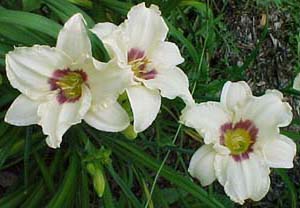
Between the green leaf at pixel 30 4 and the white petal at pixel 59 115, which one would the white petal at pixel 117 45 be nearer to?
the white petal at pixel 59 115

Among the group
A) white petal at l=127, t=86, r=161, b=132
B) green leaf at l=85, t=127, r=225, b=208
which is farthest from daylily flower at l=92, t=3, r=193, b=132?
green leaf at l=85, t=127, r=225, b=208

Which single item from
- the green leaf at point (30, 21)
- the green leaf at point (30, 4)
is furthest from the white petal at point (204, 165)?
the green leaf at point (30, 4)

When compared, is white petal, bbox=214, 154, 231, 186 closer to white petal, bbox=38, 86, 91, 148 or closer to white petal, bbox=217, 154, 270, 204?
white petal, bbox=217, 154, 270, 204

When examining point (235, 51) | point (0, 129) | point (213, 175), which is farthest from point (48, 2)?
point (235, 51)

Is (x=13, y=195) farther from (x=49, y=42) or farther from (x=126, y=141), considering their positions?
(x=49, y=42)

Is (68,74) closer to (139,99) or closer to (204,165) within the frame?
(139,99)

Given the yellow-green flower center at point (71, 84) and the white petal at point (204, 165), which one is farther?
the white petal at point (204, 165)

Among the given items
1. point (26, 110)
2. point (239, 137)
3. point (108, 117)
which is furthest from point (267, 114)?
point (26, 110)
